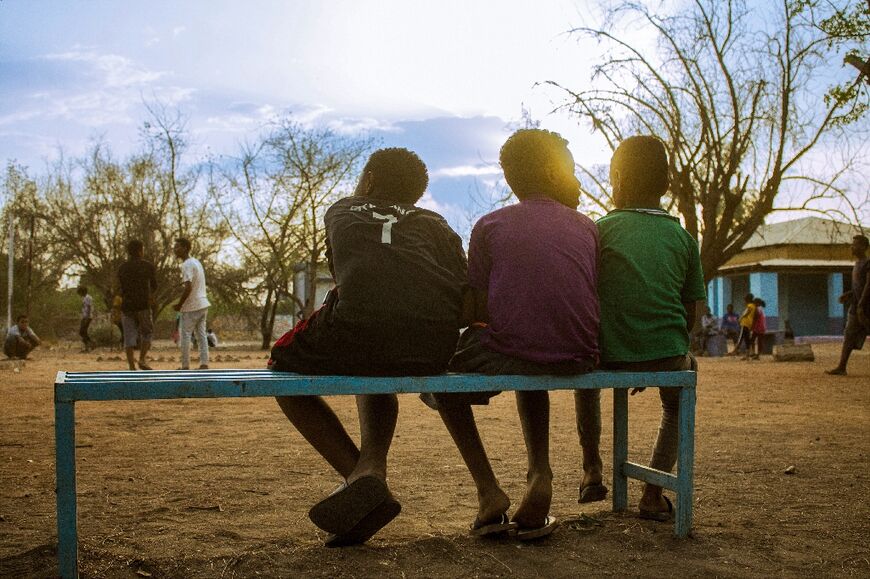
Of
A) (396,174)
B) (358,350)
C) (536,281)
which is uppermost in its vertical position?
(396,174)

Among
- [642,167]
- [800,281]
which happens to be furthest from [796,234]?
[642,167]

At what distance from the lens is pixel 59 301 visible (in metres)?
35.4

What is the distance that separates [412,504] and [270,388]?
1.36 metres

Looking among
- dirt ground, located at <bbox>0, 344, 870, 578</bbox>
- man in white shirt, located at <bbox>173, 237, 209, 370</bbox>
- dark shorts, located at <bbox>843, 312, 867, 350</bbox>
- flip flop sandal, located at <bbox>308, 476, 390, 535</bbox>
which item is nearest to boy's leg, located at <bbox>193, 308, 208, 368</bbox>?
man in white shirt, located at <bbox>173, 237, 209, 370</bbox>

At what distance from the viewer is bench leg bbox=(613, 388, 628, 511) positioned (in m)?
3.61

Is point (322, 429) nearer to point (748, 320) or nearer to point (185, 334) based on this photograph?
point (185, 334)

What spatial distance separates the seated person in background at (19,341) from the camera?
1653 centimetres

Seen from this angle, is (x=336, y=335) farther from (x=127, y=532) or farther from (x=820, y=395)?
(x=820, y=395)

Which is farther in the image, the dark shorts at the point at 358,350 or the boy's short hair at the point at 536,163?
the boy's short hair at the point at 536,163

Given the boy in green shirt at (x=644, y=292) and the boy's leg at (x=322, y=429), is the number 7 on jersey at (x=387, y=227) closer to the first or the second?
the boy's leg at (x=322, y=429)

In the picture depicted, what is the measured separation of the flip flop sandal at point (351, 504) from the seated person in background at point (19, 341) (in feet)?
52.4

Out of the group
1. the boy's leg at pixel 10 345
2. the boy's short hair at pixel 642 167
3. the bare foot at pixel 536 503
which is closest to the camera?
the bare foot at pixel 536 503

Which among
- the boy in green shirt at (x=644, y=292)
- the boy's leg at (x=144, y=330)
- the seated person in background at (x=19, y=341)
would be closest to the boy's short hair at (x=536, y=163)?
the boy in green shirt at (x=644, y=292)

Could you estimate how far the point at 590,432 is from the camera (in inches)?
143
